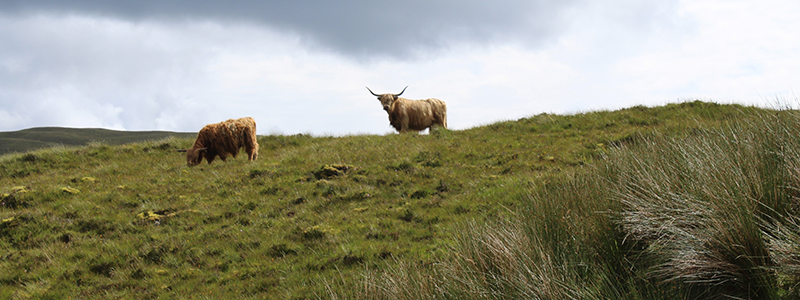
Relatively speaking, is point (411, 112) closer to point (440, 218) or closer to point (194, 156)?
point (194, 156)

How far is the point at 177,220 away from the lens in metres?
9.38

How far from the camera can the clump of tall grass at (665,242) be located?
3516mm

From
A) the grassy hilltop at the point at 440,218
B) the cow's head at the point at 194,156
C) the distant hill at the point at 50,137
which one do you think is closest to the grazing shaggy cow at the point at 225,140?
the cow's head at the point at 194,156

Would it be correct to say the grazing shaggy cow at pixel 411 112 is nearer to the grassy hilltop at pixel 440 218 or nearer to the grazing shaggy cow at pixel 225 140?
the grassy hilltop at pixel 440 218

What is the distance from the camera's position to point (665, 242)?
4195 mm

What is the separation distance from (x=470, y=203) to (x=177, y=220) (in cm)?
602

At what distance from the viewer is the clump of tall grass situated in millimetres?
3516

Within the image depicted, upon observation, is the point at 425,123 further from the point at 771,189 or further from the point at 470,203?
the point at 771,189

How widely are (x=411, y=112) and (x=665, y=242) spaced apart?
1842cm

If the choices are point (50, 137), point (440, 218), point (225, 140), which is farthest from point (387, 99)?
point (50, 137)

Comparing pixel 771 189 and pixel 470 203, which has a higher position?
pixel 771 189

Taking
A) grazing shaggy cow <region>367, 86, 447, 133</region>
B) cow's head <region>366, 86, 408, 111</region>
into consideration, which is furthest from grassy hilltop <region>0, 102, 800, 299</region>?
grazing shaggy cow <region>367, 86, 447, 133</region>

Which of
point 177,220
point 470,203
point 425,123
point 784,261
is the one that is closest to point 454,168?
point 470,203

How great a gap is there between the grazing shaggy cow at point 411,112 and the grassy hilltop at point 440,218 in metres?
4.82
